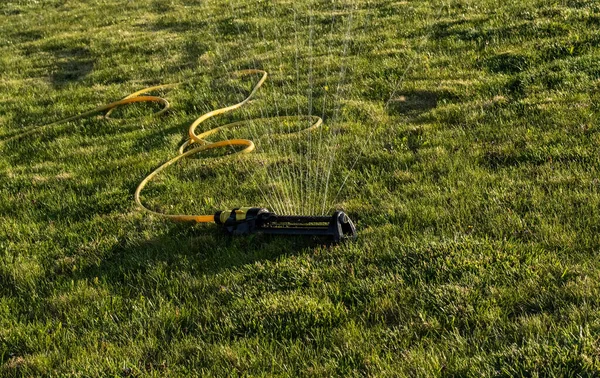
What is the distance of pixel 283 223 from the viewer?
478 centimetres

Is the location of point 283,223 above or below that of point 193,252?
above

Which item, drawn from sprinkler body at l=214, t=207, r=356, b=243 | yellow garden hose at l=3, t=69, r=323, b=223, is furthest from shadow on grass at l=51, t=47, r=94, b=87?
sprinkler body at l=214, t=207, r=356, b=243

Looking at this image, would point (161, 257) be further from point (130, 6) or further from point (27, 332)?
point (130, 6)

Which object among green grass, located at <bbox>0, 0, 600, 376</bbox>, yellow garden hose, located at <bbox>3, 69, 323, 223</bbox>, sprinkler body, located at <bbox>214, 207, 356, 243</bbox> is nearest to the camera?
green grass, located at <bbox>0, 0, 600, 376</bbox>

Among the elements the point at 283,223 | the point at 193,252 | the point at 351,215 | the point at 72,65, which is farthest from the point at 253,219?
the point at 72,65

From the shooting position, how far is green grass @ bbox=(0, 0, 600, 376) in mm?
3635

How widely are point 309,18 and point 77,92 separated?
165 inches

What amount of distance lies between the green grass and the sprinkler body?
0.30ft

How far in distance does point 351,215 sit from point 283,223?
57 centimetres

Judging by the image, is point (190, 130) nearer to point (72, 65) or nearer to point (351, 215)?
point (351, 215)

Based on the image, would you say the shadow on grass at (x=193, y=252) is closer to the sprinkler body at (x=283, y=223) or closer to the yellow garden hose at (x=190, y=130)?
the sprinkler body at (x=283, y=223)

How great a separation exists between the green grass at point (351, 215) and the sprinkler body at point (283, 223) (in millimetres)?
91

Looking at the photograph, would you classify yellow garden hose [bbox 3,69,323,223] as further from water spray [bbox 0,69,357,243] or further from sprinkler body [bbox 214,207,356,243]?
sprinkler body [bbox 214,207,356,243]

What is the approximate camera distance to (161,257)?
15.9ft
